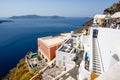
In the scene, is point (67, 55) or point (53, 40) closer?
point (67, 55)

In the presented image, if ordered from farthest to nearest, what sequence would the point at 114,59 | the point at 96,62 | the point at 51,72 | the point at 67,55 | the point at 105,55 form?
the point at 67,55, the point at 51,72, the point at 96,62, the point at 105,55, the point at 114,59

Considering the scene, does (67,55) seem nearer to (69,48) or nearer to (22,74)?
(69,48)

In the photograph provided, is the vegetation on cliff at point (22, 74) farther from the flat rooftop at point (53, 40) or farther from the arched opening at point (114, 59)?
the arched opening at point (114, 59)

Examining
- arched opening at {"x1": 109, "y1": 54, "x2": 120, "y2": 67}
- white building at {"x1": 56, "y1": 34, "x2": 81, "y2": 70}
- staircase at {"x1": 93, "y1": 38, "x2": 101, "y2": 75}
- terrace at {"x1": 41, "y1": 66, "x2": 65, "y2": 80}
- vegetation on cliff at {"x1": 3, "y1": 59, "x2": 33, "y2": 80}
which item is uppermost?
arched opening at {"x1": 109, "y1": 54, "x2": 120, "y2": 67}

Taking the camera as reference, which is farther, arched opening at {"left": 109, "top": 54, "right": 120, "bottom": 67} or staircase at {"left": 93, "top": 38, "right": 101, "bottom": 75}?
staircase at {"left": 93, "top": 38, "right": 101, "bottom": 75}

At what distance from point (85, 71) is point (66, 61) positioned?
7.35 m

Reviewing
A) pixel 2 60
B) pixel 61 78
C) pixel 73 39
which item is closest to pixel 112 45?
pixel 61 78

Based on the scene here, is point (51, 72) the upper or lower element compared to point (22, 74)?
upper

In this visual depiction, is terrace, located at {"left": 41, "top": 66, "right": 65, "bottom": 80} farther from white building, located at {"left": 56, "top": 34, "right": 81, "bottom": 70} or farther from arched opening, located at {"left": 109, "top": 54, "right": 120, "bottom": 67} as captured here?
arched opening, located at {"left": 109, "top": 54, "right": 120, "bottom": 67}

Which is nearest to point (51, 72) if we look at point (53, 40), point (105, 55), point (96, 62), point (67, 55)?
point (67, 55)

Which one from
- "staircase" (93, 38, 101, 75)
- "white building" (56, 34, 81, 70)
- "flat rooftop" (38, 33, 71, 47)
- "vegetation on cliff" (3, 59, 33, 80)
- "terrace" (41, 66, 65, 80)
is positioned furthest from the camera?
"flat rooftop" (38, 33, 71, 47)

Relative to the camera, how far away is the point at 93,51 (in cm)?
→ 1106

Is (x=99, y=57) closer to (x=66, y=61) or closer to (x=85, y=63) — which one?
(x=85, y=63)

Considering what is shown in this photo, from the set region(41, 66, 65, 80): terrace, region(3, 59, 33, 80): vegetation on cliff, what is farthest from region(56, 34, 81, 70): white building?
region(3, 59, 33, 80): vegetation on cliff
